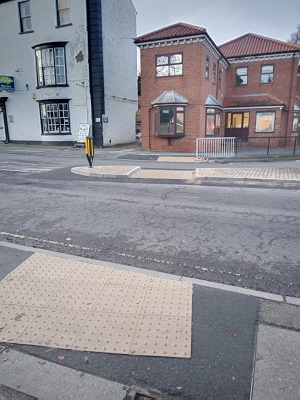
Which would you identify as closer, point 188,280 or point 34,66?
point 188,280

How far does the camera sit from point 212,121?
20859 millimetres

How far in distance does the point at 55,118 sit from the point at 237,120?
14.8 meters

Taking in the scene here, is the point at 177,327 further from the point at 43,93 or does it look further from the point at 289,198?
the point at 43,93

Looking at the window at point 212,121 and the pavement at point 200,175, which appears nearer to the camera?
the pavement at point 200,175

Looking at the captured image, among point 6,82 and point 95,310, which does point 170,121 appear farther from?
point 95,310

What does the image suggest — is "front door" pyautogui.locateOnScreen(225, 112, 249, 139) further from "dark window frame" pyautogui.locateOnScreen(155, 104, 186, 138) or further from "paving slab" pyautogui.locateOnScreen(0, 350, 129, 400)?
"paving slab" pyautogui.locateOnScreen(0, 350, 129, 400)

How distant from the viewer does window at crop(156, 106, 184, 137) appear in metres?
19.1

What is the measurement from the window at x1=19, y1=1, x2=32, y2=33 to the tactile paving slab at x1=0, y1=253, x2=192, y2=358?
24.6 m

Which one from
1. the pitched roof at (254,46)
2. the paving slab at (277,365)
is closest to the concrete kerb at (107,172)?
the paving slab at (277,365)

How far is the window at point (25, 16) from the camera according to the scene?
2209 cm

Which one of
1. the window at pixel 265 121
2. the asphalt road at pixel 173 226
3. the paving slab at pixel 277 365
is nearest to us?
the paving slab at pixel 277 365

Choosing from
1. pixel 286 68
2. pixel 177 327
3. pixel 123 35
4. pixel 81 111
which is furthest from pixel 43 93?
pixel 177 327

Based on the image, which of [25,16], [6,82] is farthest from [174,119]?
[25,16]

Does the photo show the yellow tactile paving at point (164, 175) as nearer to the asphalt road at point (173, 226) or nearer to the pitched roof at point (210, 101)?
the asphalt road at point (173, 226)
